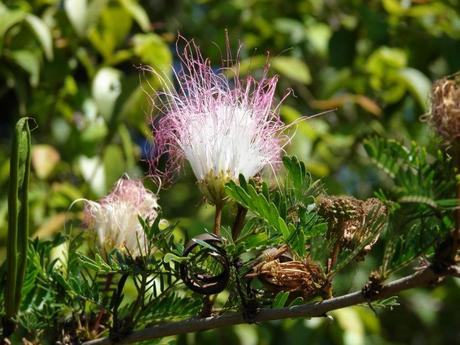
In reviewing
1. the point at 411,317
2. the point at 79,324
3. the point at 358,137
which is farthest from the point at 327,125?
the point at 79,324

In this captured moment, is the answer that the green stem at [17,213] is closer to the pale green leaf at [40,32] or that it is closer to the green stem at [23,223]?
the green stem at [23,223]

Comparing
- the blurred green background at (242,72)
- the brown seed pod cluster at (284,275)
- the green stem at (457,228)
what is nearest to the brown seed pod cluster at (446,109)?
the green stem at (457,228)

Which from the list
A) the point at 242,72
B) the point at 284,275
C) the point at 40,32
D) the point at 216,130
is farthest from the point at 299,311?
the point at 242,72

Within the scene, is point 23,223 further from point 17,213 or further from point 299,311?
point 299,311

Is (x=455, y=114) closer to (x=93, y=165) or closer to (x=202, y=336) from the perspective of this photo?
(x=93, y=165)

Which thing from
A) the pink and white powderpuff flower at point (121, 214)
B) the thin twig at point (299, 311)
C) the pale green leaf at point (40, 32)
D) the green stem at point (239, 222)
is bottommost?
the thin twig at point (299, 311)

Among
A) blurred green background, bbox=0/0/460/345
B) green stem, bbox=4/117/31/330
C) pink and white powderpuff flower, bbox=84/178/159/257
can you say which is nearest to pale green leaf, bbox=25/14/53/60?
blurred green background, bbox=0/0/460/345
